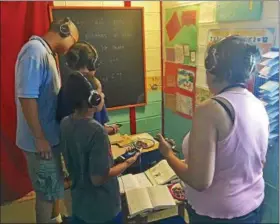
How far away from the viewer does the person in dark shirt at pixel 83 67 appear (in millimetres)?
636

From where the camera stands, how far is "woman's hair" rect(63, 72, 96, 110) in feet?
2.06

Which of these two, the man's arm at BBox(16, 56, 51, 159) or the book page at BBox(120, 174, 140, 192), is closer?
the man's arm at BBox(16, 56, 51, 159)

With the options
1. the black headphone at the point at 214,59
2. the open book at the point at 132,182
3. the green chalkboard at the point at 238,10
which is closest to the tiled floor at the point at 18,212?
the open book at the point at 132,182

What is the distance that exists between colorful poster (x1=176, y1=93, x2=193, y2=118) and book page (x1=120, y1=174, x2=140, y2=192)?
0.66 ft

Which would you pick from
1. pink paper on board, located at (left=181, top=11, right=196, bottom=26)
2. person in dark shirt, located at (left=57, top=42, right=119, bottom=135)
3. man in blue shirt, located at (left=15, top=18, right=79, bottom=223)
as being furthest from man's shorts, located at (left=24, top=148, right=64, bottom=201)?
pink paper on board, located at (left=181, top=11, right=196, bottom=26)

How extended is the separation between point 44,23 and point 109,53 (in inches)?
6.1

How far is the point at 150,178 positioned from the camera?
0.74 metres

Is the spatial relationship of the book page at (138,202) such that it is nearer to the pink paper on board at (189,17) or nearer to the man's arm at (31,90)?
the man's arm at (31,90)

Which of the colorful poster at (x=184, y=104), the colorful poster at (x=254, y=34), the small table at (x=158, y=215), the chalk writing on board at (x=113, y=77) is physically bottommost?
the small table at (x=158, y=215)

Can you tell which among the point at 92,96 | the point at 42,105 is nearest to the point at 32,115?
the point at 42,105

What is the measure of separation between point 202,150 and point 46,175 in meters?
0.36

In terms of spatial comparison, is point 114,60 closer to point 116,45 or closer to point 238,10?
point 116,45

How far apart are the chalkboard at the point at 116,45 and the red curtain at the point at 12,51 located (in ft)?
0.14

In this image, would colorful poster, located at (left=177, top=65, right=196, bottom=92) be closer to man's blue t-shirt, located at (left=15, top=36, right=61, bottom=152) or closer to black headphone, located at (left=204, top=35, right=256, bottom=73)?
black headphone, located at (left=204, top=35, right=256, bottom=73)
